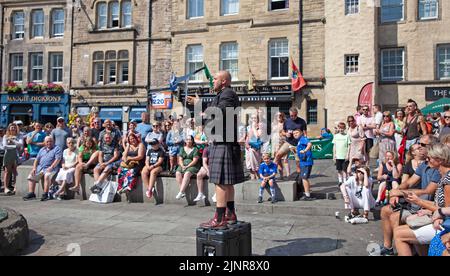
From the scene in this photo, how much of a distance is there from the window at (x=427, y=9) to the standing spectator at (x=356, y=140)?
14.2 meters

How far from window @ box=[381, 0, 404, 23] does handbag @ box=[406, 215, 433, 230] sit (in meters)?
18.8

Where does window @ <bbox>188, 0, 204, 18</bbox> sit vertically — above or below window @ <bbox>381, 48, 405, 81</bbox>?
above

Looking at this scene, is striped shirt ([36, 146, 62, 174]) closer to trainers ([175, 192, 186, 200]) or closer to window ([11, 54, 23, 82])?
trainers ([175, 192, 186, 200])

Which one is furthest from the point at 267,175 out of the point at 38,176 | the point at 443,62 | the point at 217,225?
the point at 443,62

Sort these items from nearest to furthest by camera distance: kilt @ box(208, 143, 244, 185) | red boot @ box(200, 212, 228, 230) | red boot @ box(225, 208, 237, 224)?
red boot @ box(200, 212, 228, 230), kilt @ box(208, 143, 244, 185), red boot @ box(225, 208, 237, 224)

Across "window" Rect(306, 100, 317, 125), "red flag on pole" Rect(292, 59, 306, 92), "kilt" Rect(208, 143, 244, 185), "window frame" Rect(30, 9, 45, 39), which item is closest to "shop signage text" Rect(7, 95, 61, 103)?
"window frame" Rect(30, 9, 45, 39)

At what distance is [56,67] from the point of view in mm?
26750

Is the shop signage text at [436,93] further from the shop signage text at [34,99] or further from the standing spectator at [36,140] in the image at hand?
the shop signage text at [34,99]

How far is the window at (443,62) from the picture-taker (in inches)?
774

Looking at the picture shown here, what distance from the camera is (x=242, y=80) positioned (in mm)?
22250

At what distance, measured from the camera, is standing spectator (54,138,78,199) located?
32.8 ft

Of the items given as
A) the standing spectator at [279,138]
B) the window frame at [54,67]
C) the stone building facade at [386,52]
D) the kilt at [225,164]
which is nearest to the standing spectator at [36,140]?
the standing spectator at [279,138]

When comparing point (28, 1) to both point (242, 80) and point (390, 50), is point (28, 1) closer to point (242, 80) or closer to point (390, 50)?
point (242, 80)
